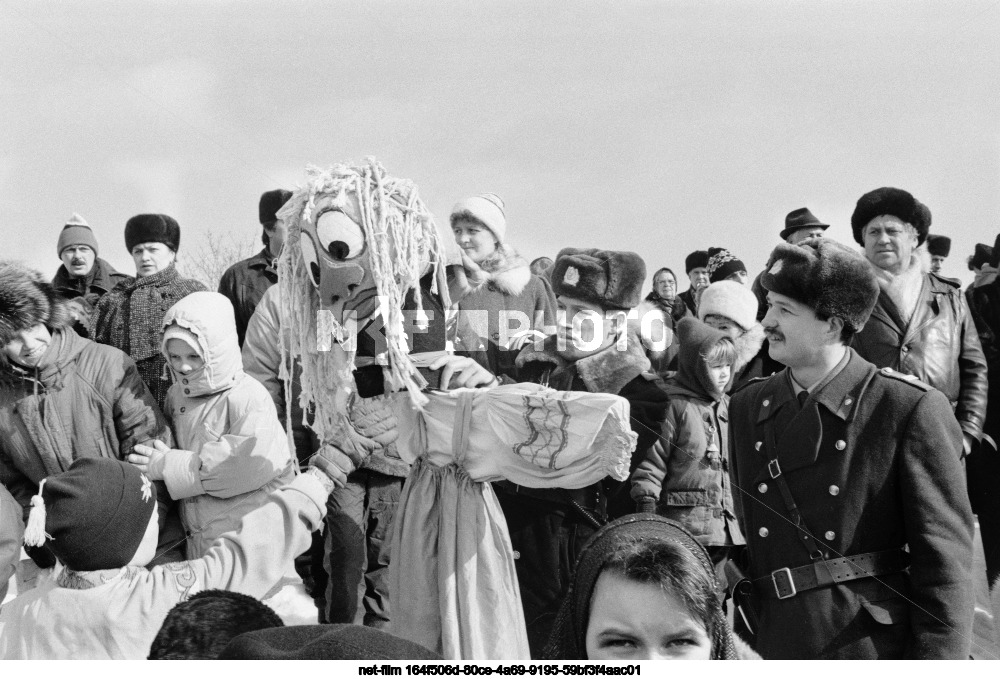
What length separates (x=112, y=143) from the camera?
10.2 ft

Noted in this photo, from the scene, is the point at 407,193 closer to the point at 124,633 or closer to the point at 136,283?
the point at 136,283

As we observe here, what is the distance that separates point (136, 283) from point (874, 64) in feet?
7.04

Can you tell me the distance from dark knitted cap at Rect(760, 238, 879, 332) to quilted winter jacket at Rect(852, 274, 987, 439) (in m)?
0.15

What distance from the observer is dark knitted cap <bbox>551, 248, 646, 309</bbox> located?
2855mm

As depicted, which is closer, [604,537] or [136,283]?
[604,537]

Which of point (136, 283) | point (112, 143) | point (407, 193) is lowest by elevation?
point (136, 283)

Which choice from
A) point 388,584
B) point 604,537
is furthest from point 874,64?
point 388,584

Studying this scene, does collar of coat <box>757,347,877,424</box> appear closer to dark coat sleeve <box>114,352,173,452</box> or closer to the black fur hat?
dark coat sleeve <box>114,352,173,452</box>

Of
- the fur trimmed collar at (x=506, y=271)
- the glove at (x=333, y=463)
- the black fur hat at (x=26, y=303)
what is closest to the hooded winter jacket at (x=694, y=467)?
the fur trimmed collar at (x=506, y=271)

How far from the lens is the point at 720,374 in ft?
9.18

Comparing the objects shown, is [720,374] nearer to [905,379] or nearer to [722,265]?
[722,265]

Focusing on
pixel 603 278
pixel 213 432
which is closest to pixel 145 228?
pixel 213 432

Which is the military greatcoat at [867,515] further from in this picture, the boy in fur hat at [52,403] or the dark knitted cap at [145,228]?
the dark knitted cap at [145,228]

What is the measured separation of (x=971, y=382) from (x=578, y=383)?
101 cm
